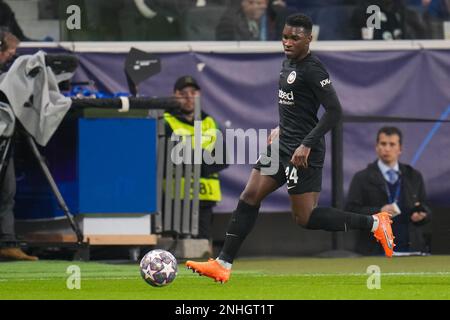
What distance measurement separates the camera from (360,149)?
1639cm

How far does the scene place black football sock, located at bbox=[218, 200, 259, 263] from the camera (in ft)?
38.0

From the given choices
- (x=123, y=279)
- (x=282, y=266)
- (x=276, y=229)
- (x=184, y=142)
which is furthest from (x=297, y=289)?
(x=276, y=229)

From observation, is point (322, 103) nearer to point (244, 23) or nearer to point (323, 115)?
point (323, 115)

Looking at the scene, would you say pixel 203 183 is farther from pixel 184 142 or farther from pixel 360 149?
pixel 360 149

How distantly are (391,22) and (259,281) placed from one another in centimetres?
541

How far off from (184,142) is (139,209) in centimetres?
86

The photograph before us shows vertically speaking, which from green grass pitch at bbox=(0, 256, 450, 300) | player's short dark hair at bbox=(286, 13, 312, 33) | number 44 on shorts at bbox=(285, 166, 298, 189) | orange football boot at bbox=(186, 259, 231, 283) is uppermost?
player's short dark hair at bbox=(286, 13, 312, 33)

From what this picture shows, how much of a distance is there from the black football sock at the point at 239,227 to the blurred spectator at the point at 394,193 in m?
4.20

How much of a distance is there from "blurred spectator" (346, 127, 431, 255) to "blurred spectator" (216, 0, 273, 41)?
1.79 metres

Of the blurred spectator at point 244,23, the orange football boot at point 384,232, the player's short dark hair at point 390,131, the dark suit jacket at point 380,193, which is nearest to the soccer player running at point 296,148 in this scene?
the orange football boot at point 384,232

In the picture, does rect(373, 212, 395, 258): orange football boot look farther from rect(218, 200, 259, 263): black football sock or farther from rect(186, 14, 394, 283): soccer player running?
rect(218, 200, 259, 263): black football sock

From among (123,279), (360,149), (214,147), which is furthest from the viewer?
(360,149)

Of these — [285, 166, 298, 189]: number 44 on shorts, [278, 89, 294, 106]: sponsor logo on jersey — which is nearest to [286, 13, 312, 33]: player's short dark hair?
[278, 89, 294, 106]: sponsor logo on jersey

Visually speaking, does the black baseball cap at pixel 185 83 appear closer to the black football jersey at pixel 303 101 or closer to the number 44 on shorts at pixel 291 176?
the black football jersey at pixel 303 101
